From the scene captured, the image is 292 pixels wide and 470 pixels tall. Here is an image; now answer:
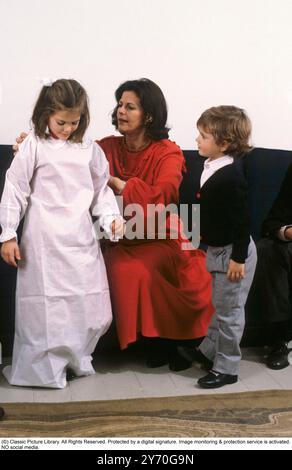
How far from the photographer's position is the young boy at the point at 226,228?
88.4 inches

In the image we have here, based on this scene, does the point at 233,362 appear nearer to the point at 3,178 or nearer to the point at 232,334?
the point at 232,334

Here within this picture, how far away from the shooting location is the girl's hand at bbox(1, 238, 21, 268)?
218cm

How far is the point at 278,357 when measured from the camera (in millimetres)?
2488

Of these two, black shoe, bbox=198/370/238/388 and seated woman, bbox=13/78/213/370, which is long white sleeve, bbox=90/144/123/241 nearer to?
seated woman, bbox=13/78/213/370

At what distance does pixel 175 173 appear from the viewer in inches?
A: 97.7

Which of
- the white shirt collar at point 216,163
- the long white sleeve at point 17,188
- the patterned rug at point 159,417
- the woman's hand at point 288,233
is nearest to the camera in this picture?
the patterned rug at point 159,417

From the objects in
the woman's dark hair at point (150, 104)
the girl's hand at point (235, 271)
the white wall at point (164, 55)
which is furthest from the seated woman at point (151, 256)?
the girl's hand at point (235, 271)

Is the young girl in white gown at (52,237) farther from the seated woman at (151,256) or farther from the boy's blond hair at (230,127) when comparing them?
the boy's blond hair at (230,127)

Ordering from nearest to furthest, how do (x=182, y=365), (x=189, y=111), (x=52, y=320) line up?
(x=52, y=320), (x=182, y=365), (x=189, y=111)

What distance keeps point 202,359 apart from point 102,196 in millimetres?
666

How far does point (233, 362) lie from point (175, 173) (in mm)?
695

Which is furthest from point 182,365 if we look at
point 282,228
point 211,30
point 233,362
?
point 211,30

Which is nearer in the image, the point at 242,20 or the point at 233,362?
the point at 233,362

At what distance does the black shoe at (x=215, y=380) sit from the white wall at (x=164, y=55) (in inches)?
36.3
